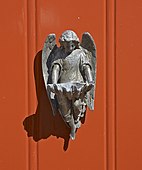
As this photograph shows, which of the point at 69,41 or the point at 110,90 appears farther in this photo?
the point at 110,90

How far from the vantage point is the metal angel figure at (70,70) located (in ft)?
3.17

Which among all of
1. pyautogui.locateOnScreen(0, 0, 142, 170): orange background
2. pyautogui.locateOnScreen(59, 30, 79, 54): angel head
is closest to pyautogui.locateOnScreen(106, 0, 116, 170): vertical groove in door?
pyautogui.locateOnScreen(0, 0, 142, 170): orange background

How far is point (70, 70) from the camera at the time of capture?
985 mm

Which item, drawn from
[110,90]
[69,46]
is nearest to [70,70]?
[69,46]

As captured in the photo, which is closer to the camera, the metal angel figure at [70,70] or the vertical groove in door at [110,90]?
the metal angel figure at [70,70]

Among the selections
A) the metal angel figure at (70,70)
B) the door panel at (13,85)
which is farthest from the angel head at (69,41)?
the door panel at (13,85)

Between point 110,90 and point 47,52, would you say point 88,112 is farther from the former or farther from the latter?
point 47,52

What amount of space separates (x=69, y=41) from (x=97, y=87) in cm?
18

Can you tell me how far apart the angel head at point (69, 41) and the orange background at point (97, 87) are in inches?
3.5

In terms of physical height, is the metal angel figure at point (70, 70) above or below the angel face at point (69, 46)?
below

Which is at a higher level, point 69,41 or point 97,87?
point 69,41

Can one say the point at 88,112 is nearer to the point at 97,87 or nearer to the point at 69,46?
the point at 97,87

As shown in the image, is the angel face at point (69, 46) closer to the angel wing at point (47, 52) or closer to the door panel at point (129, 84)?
the angel wing at point (47, 52)

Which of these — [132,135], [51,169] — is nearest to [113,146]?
[132,135]
